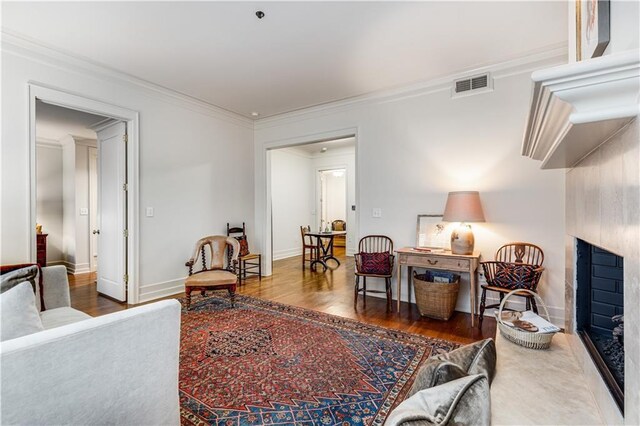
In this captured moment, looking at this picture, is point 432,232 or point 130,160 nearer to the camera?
point 432,232

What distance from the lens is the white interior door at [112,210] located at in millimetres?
3676

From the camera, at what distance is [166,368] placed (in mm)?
1272

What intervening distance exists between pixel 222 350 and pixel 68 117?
424 cm

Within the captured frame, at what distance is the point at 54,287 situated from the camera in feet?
7.47

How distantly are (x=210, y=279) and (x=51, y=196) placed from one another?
454 centimetres

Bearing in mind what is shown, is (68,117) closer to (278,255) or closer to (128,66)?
(128,66)

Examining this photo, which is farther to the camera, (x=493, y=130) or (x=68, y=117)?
(x=68, y=117)

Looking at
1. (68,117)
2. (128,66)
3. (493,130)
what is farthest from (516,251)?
(68,117)

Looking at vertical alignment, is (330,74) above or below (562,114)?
above

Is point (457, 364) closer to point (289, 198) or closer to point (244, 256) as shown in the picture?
point (244, 256)

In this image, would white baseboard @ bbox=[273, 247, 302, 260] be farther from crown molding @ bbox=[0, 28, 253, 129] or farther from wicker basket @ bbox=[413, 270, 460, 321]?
wicker basket @ bbox=[413, 270, 460, 321]

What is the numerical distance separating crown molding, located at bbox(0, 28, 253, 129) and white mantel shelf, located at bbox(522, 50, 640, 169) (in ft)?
13.2

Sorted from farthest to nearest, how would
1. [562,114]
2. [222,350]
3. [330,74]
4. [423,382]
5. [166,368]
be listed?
[330,74] → [222,350] → [166,368] → [423,382] → [562,114]

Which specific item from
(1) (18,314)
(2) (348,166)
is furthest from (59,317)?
(2) (348,166)
